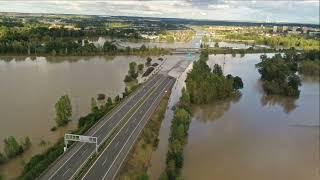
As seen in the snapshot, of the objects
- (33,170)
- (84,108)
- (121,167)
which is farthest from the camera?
(84,108)

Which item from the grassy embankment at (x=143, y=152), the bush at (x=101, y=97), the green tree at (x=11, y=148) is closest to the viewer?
the grassy embankment at (x=143, y=152)

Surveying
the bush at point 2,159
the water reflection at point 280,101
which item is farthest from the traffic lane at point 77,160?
the water reflection at point 280,101

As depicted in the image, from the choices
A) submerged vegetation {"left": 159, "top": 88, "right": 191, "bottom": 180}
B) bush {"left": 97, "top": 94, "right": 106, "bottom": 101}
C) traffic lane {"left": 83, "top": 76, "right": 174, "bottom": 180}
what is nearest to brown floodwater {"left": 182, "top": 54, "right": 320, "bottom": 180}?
submerged vegetation {"left": 159, "top": 88, "right": 191, "bottom": 180}

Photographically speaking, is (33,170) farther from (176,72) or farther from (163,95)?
(176,72)

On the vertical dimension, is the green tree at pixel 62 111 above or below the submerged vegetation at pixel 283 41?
below

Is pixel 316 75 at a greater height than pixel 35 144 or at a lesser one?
greater

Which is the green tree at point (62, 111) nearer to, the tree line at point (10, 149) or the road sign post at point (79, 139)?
the tree line at point (10, 149)

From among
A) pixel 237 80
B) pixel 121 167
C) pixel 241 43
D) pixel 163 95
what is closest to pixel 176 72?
pixel 237 80
